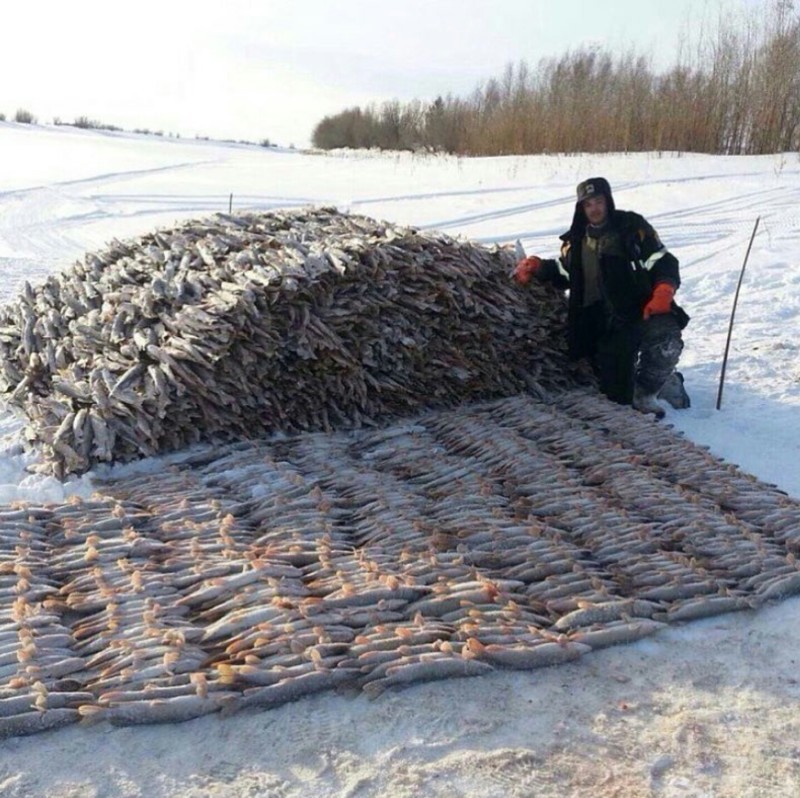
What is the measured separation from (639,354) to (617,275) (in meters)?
0.56

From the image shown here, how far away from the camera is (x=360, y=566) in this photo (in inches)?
155

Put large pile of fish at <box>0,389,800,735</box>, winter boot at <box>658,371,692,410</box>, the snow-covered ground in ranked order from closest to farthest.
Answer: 1. the snow-covered ground
2. large pile of fish at <box>0,389,800,735</box>
3. winter boot at <box>658,371,692,410</box>

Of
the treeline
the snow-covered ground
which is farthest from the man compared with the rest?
the treeline

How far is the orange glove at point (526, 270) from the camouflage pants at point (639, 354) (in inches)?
26.1

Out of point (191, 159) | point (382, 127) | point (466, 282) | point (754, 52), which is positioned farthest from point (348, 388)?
point (382, 127)

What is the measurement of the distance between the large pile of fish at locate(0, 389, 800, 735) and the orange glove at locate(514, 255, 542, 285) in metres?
1.40

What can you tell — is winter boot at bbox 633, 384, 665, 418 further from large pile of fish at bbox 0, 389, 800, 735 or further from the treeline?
the treeline

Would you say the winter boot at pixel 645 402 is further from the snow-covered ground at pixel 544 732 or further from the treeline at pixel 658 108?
the treeline at pixel 658 108

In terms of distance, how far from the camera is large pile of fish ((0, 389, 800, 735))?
129 inches

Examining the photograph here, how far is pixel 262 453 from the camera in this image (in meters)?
5.33

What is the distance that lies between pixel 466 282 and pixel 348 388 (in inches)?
43.6

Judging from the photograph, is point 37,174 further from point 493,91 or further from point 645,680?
point 645,680

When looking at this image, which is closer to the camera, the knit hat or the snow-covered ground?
the snow-covered ground

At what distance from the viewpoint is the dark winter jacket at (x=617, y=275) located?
627cm
